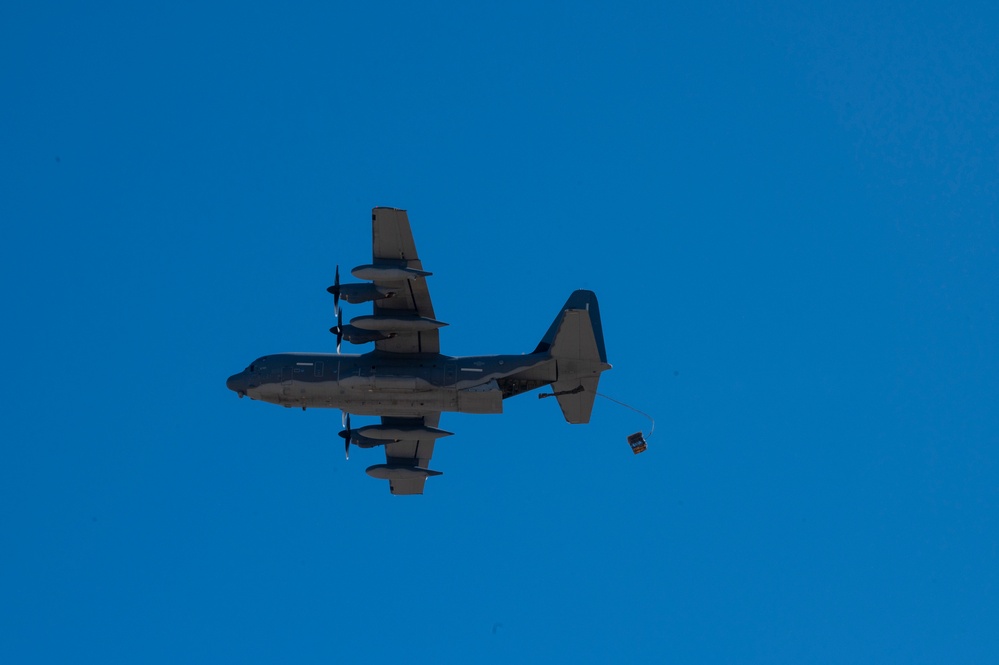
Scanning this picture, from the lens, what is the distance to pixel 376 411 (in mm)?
50062

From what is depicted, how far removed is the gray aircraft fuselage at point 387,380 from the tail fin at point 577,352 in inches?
23.0

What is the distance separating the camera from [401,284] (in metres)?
48.5

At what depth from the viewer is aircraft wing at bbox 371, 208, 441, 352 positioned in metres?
47.2

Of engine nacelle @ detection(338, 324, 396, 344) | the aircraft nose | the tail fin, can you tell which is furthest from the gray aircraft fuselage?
engine nacelle @ detection(338, 324, 396, 344)

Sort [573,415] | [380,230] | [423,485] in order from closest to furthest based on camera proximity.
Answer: [380,230] → [573,415] → [423,485]

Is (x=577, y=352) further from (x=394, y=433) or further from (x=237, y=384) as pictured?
(x=237, y=384)

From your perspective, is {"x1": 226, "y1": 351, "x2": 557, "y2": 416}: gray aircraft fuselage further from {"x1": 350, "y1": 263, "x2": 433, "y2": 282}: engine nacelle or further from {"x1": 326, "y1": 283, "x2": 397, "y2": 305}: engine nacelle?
{"x1": 350, "y1": 263, "x2": 433, "y2": 282}: engine nacelle

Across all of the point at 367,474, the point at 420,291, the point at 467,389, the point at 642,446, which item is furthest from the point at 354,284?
the point at 642,446

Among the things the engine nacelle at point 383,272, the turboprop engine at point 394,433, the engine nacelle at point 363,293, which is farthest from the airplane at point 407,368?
the turboprop engine at point 394,433

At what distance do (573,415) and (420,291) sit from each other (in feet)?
26.4

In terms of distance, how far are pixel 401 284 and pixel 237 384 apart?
7541 millimetres

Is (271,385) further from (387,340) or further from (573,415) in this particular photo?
(573,415)

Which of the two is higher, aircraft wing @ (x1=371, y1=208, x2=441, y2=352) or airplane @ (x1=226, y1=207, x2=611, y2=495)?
aircraft wing @ (x1=371, y1=208, x2=441, y2=352)

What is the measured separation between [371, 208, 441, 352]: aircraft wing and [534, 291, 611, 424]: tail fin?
459cm
